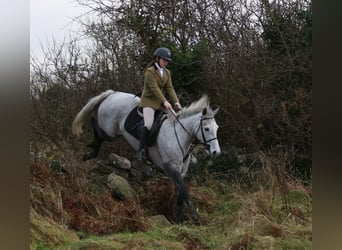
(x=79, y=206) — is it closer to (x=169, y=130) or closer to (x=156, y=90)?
(x=169, y=130)

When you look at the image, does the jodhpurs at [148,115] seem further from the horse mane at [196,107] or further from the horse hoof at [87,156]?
the horse hoof at [87,156]

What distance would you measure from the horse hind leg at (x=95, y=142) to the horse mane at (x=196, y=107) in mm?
507

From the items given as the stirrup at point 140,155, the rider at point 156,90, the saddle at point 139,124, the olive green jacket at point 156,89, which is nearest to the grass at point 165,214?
→ the stirrup at point 140,155

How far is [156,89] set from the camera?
321cm

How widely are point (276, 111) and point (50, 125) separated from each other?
1.40 meters

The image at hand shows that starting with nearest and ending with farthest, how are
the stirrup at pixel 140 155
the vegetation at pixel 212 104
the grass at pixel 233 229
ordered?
the grass at pixel 233 229
the vegetation at pixel 212 104
the stirrup at pixel 140 155

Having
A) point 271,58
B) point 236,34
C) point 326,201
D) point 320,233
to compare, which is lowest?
point 320,233

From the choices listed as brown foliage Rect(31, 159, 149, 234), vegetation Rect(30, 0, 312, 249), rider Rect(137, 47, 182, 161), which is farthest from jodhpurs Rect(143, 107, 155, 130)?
Result: brown foliage Rect(31, 159, 149, 234)

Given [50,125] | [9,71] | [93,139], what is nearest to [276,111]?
[93,139]

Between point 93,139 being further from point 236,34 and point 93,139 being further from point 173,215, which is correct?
point 236,34

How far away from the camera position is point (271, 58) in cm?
330

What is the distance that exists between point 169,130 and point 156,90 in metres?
0.27

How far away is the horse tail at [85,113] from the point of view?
3.20 m

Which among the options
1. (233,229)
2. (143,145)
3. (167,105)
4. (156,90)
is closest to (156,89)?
(156,90)
